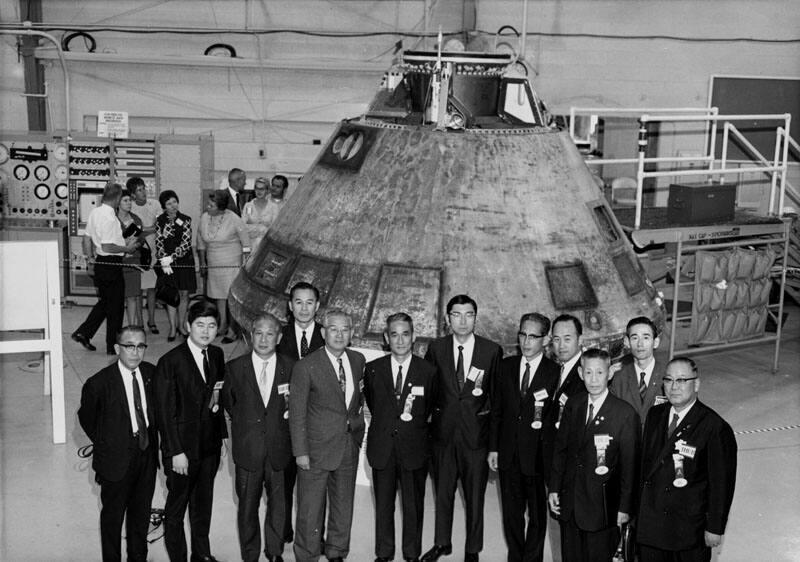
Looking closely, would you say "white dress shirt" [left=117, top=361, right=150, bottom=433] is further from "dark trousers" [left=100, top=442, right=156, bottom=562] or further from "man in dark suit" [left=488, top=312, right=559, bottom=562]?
"man in dark suit" [left=488, top=312, right=559, bottom=562]

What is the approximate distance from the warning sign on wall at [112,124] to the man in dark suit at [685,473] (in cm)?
904

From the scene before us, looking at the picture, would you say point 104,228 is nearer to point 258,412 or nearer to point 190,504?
point 190,504

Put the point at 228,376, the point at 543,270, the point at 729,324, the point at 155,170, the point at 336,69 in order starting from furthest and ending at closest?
the point at 336,69 → the point at 155,170 → the point at 729,324 → the point at 543,270 → the point at 228,376

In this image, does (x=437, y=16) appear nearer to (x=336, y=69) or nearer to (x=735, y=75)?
(x=336, y=69)

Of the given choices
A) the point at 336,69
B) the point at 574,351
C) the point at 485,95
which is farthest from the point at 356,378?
the point at 336,69

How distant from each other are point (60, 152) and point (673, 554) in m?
9.24

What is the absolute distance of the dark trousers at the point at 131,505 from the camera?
509cm

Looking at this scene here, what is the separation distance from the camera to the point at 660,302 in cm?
744

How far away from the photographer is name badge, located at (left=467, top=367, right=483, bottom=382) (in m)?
5.54

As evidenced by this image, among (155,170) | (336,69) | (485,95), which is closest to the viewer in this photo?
(485,95)

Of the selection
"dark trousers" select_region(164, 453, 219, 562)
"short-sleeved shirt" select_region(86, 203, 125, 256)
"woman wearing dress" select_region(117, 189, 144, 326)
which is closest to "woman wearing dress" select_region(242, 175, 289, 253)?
"woman wearing dress" select_region(117, 189, 144, 326)

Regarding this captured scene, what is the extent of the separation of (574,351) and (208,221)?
5.41 m

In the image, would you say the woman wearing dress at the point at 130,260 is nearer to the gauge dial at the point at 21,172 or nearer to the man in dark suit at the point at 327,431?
the gauge dial at the point at 21,172

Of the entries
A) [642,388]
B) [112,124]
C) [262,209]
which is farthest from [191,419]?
[112,124]
